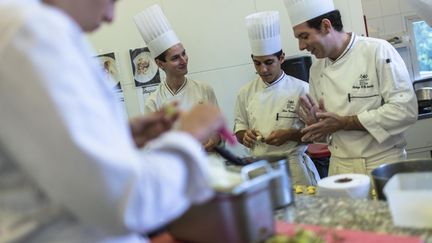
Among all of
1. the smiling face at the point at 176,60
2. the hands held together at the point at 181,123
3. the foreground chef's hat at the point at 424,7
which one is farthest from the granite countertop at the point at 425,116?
the hands held together at the point at 181,123

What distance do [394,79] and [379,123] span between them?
0.19m

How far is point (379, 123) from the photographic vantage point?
70.0 inches

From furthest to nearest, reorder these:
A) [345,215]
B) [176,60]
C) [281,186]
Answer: [176,60] → [281,186] → [345,215]

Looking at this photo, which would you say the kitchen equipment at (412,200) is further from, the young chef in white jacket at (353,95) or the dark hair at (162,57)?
the dark hair at (162,57)

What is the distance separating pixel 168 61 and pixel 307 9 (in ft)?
2.58

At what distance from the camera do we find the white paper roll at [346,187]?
1.27 meters

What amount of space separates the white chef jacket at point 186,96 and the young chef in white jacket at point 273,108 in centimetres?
26

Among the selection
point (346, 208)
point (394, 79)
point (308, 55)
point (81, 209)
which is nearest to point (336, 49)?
point (394, 79)

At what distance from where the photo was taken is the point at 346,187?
49.9 inches

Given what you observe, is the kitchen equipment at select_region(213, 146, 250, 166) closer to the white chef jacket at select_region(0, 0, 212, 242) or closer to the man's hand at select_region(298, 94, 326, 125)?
the white chef jacket at select_region(0, 0, 212, 242)

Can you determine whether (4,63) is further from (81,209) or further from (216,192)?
(216,192)

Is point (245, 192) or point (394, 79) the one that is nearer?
point (245, 192)

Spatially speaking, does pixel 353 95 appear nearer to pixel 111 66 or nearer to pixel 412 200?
pixel 412 200

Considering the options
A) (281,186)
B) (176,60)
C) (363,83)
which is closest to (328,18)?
(363,83)
